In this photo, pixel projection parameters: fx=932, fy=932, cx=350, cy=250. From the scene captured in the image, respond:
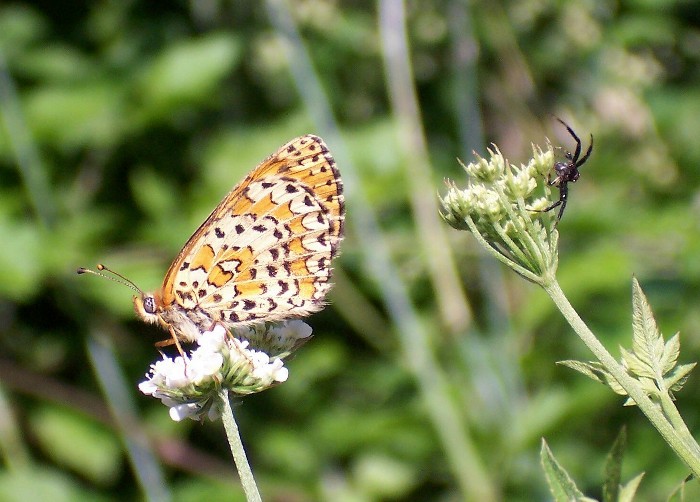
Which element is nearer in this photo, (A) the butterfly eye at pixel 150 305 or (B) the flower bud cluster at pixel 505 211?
(B) the flower bud cluster at pixel 505 211

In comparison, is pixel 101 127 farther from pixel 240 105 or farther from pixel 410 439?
pixel 410 439

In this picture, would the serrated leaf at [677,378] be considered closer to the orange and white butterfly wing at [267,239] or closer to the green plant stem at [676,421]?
the green plant stem at [676,421]

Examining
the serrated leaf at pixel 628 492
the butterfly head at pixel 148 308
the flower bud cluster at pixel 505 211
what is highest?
the butterfly head at pixel 148 308

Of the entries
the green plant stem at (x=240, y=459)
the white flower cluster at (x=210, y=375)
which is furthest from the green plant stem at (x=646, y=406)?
the white flower cluster at (x=210, y=375)

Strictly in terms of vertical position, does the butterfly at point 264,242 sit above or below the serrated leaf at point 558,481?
above

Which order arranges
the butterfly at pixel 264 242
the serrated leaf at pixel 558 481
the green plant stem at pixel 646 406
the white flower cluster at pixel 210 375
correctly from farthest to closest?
the butterfly at pixel 264 242, the white flower cluster at pixel 210 375, the serrated leaf at pixel 558 481, the green plant stem at pixel 646 406

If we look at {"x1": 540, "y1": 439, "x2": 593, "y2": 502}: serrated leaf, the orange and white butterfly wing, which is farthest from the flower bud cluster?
the orange and white butterfly wing

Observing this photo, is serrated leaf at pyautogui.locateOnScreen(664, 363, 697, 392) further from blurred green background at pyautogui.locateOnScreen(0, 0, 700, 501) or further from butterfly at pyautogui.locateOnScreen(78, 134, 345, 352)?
blurred green background at pyautogui.locateOnScreen(0, 0, 700, 501)
